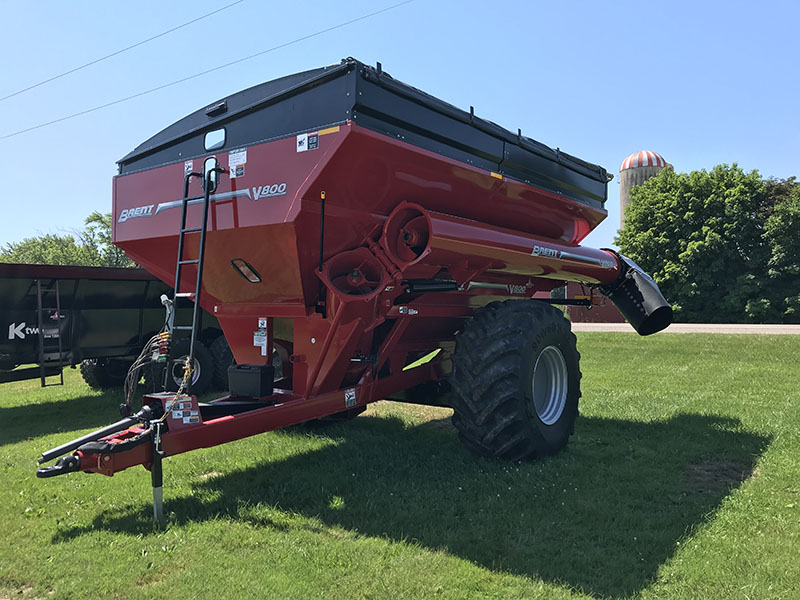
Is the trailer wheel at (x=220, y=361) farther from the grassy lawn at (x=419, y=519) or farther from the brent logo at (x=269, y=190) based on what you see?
the brent logo at (x=269, y=190)

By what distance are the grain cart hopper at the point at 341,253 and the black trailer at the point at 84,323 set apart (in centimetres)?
291

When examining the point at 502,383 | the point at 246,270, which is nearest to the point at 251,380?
the point at 246,270

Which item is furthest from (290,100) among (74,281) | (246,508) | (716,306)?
(716,306)

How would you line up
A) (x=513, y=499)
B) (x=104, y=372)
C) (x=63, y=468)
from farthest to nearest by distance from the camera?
1. (x=104, y=372)
2. (x=513, y=499)
3. (x=63, y=468)

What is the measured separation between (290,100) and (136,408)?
6073 mm

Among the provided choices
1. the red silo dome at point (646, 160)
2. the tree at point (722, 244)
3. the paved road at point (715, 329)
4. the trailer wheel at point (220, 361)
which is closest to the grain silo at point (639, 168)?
the red silo dome at point (646, 160)

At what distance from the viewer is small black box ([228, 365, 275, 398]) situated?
182 inches

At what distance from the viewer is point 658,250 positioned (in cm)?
3456

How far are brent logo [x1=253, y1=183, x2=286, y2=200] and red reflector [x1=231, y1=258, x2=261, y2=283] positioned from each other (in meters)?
0.60

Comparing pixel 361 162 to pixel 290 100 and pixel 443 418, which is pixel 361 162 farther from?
pixel 443 418

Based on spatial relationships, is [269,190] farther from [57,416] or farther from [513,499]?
[57,416]

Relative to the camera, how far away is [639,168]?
143 feet

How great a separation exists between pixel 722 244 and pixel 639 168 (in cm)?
1368

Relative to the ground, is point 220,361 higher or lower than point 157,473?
higher
